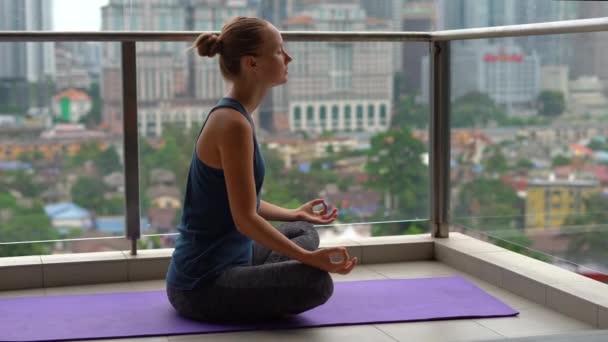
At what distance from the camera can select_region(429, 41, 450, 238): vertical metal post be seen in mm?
3840

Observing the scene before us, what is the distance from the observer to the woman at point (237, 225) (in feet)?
8.70

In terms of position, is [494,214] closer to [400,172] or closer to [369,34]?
[400,172]

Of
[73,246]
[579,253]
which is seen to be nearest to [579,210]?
[579,253]

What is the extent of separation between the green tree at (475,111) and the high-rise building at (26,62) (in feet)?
5.38

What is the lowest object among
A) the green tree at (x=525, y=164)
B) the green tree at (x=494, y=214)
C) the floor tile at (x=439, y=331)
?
the floor tile at (x=439, y=331)

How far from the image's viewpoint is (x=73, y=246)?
11.6 feet

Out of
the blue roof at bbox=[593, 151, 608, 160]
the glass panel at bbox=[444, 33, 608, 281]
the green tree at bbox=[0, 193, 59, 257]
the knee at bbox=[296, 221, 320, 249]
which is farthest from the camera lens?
the blue roof at bbox=[593, 151, 608, 160]

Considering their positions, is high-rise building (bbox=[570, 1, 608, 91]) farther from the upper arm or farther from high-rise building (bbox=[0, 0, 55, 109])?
high-rise building (bbox=[0, 0, 55, 109])

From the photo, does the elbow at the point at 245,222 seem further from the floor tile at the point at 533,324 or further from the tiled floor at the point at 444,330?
the floor tile at the point at 533,324

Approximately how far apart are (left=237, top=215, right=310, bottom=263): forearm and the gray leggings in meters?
0.05

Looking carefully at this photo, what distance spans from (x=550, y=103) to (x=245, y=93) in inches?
99.0

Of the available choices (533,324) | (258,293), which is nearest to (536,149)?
(533,324)

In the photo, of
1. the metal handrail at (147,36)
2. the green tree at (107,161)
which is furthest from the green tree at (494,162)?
the green tree at (107,161)

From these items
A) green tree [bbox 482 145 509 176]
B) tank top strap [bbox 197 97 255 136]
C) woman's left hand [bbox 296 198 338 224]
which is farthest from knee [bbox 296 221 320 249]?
green tree [bbox 482 145 509 176]
